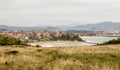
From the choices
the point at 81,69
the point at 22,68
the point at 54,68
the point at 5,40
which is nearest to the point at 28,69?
the point at 22,68

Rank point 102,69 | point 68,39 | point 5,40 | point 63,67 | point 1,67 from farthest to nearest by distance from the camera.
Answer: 1. point 68,39
2. point 5,40
3. point 1,67
4. point 63,67
5. point 102,69

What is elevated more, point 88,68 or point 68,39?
point 88,68

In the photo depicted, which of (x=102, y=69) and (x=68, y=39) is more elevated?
(x=102, y=69)

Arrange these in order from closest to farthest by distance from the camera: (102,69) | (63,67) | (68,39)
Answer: (102,69)
(63,67)
(68,39)

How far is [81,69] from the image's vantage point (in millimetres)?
12859

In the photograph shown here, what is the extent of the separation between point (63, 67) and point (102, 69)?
76.0 inches

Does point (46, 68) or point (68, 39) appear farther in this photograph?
point (68, 39)

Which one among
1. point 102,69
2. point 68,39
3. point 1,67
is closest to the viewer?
point 102,69

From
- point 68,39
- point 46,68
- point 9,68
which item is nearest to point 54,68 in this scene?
point 46,68

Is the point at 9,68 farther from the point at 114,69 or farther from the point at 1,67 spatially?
the point at 114,69

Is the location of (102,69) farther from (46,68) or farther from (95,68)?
(46,68)

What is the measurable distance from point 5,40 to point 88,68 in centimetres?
5785

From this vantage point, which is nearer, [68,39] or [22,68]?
[22,68]

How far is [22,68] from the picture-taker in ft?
44.8
